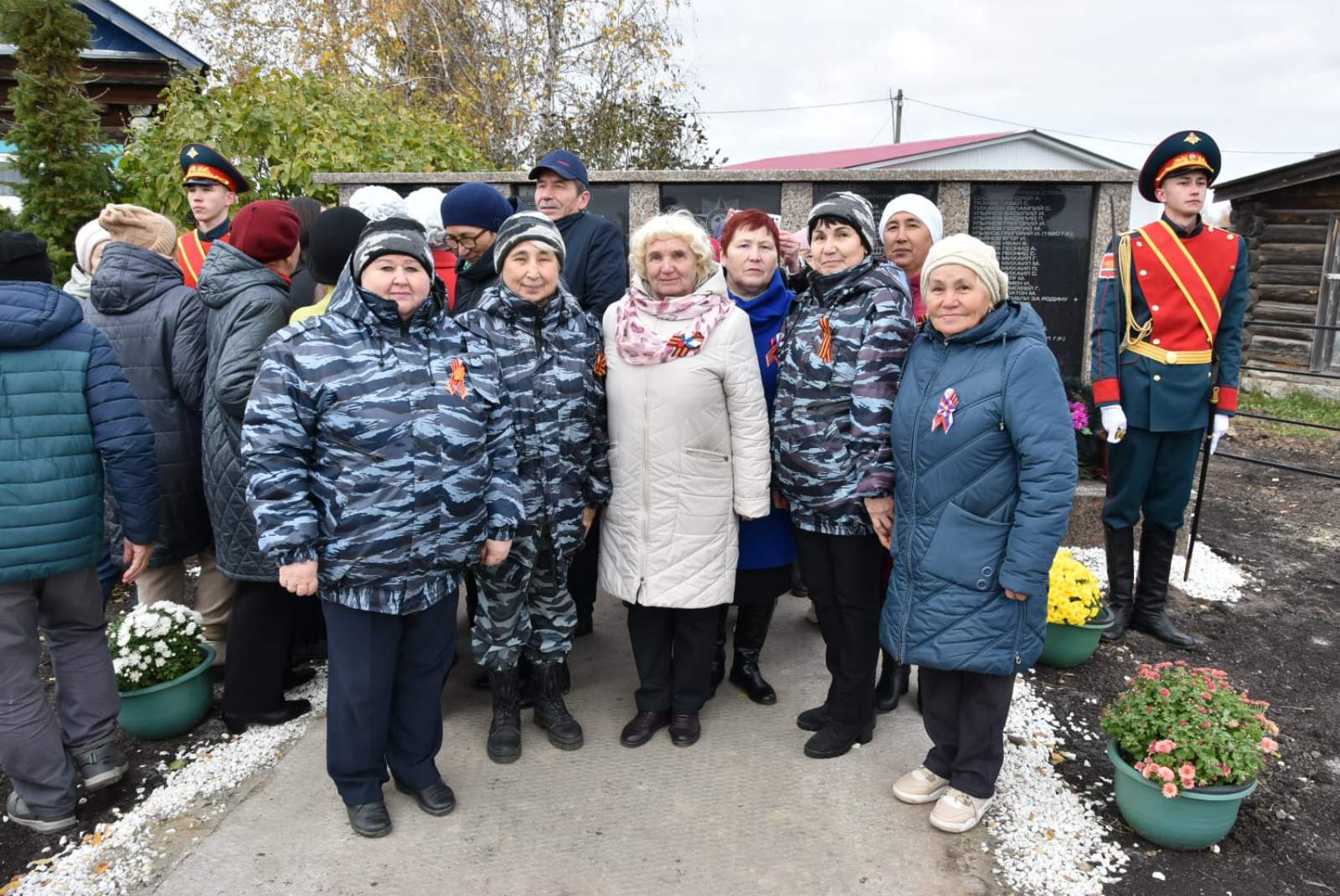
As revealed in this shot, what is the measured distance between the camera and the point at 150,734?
324 centimetres

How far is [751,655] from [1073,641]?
4.80 feet

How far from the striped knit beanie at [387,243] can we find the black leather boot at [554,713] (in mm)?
1553

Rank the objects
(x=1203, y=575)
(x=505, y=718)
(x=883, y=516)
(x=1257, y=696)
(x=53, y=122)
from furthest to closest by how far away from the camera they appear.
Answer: (x=53, y=122) → (x=1203, y=575) → (x=1257, y=696) → (x=505, y=718) → (x=883, y=516)

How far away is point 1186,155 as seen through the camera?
381 centimetres

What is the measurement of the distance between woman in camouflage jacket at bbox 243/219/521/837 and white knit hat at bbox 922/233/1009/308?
1.38 metres

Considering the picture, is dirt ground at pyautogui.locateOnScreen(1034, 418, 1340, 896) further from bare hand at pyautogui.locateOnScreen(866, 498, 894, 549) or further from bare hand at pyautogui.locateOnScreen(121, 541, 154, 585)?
bare hand at pyautogui.locateOnScreen(121, 541, 154, 585)

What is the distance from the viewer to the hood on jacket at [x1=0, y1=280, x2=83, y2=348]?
8.34 feet

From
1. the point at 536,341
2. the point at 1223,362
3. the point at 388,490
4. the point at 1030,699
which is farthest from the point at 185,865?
the point at 1223,362

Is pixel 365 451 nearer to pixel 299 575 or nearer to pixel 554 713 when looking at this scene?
pixel 299 575

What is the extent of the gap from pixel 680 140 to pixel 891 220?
1103cm

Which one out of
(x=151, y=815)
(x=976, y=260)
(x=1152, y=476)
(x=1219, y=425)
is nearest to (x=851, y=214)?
(x=976, y=260)

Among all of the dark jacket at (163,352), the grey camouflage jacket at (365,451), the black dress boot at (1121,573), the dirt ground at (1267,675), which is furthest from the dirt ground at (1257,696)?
the grey camouflage jacket at (365,451)

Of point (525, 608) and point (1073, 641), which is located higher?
point (525, 608)

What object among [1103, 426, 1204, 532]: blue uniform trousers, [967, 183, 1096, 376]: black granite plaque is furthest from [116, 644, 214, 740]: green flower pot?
[967, 183, 1096, 376]: black granite plaque
